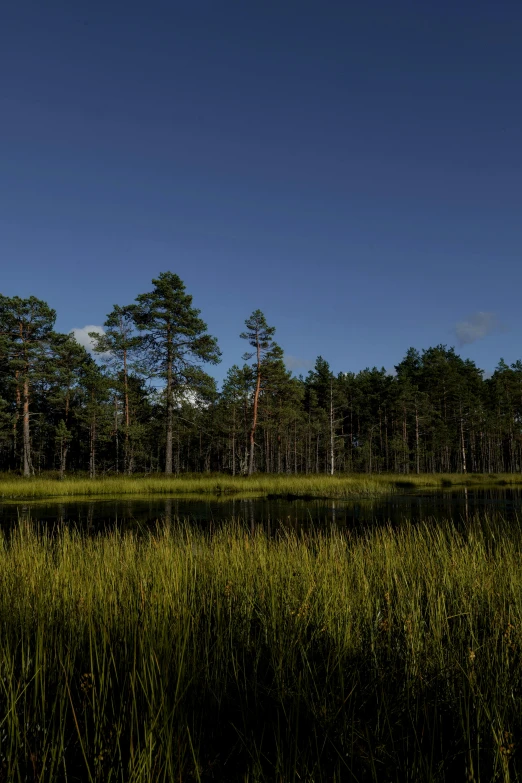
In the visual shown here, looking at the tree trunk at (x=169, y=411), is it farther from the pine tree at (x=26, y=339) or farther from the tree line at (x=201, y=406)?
the pine tree at (x=26, y=339)

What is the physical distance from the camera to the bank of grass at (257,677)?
2125 millimetres

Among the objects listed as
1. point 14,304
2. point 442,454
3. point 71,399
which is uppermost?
Result: point 14,304

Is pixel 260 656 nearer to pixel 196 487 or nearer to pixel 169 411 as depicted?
pixel 196 487

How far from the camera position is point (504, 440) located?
78.4 m

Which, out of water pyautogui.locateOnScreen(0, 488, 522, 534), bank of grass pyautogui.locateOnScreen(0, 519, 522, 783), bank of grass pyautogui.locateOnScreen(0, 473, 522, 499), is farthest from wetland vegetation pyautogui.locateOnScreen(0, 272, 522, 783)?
bank of grass pyautogui.locateOnScreen(0, 473, 522, 499)

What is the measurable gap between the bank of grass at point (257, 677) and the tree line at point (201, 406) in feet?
98.6

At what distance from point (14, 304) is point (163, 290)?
11791 mm

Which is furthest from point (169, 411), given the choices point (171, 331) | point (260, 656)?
point (260, 656)

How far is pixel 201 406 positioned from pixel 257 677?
4699 cm

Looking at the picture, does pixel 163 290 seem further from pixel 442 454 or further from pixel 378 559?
pixel 442 454

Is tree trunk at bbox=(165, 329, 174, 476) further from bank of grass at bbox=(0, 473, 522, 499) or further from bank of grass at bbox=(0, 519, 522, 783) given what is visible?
bank of grass at bbox=(0, 519, 522, 783)

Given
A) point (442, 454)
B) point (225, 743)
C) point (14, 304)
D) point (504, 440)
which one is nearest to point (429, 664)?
point (225, 743)

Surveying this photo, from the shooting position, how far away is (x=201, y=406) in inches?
1957

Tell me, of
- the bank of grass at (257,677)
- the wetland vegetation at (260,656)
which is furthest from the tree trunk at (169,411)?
the bank of grass at (257,677)
